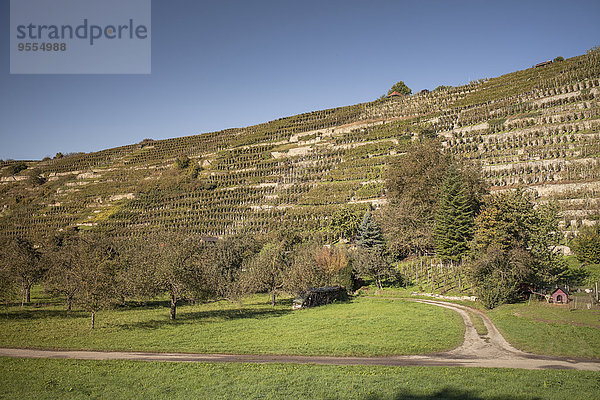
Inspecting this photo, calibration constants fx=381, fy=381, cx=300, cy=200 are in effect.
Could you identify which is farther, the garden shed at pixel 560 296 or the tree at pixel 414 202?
the tree at pixel 414 202

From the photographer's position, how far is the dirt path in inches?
872

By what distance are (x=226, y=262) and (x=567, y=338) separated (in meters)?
53.7

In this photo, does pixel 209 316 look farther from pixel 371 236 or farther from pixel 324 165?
pixel 324 165

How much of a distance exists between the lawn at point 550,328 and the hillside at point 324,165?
3811cm

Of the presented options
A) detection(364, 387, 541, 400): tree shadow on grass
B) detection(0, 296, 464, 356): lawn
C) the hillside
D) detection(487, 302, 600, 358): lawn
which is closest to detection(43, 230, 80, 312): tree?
detection(0, 296, 464, 356): lawn

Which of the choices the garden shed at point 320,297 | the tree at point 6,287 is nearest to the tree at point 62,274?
the tree at point 6,287

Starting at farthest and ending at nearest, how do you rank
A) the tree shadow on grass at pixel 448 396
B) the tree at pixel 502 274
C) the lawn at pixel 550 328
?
1. the tree at pixel 502 274
2. the lawn at pixel 550 328
3. the tree shadow on grass at pixel 448 396

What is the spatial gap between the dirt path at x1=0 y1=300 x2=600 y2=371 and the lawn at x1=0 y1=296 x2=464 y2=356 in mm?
917

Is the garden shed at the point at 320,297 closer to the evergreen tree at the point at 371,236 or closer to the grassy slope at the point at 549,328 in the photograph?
the evergreen tree at the point at 371,236

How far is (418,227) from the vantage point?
64.9 m

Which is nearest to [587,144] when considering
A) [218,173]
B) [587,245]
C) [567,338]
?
[587,245]

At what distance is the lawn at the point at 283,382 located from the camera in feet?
57.3

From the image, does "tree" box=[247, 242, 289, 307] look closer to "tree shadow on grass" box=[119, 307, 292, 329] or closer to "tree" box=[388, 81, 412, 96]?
"tree shadow on grass" box=[119, 307, 292, 329]

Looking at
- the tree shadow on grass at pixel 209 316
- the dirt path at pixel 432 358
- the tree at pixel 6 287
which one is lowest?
the tree shadow on grass at pixel 209 316
